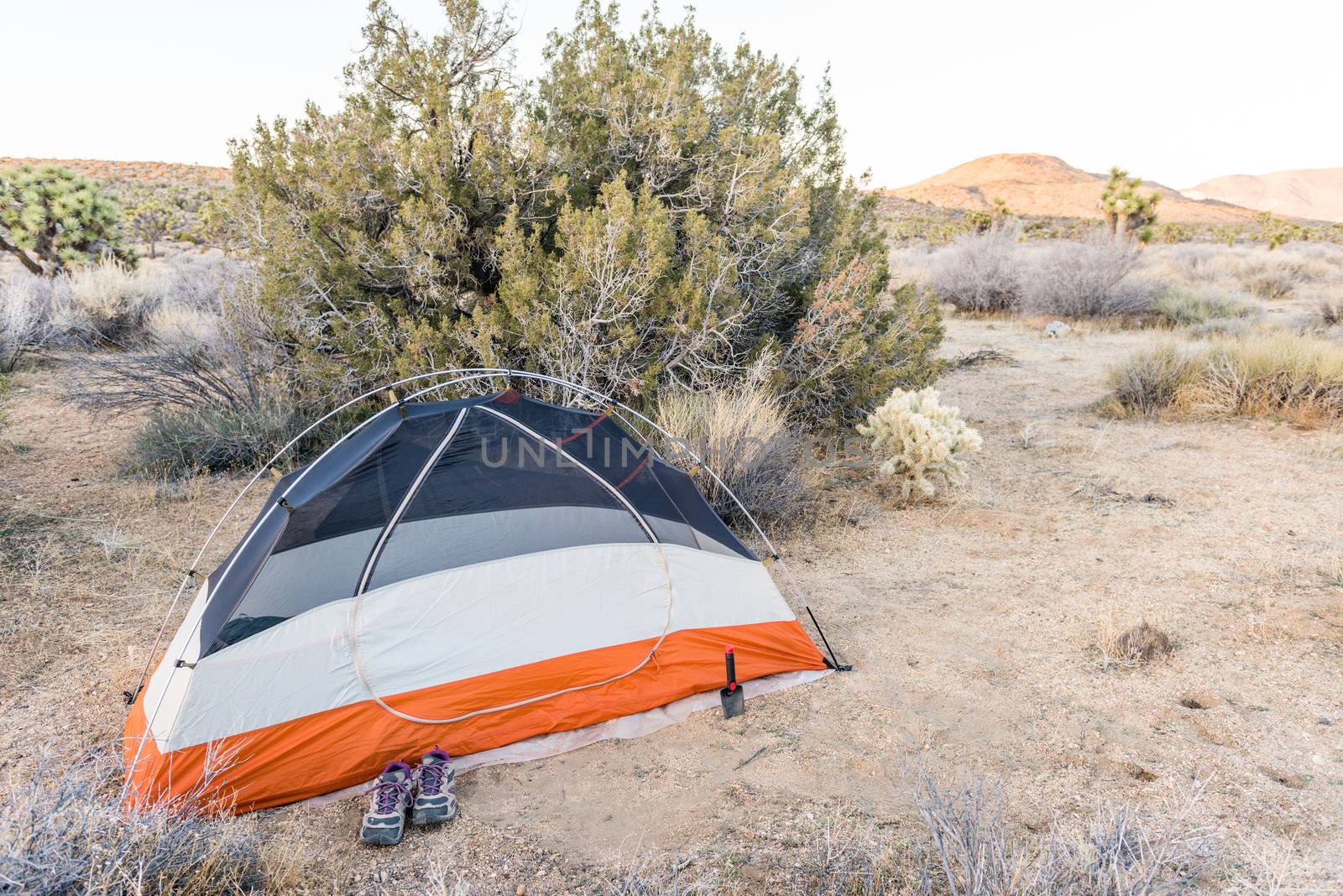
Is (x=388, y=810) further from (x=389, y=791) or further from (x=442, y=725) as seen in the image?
(x=442, y=725)

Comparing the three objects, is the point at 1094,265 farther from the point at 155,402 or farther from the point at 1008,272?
the point at 155,402

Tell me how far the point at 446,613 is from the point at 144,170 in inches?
1908

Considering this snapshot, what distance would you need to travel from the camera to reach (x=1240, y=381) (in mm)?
7617

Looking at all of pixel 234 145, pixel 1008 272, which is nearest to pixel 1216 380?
pixel 1008 272

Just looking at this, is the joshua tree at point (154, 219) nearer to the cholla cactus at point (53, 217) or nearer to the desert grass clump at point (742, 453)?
the cholla cactus at point (53, 217)

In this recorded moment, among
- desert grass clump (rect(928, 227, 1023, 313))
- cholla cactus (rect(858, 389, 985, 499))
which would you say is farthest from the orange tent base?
desert grass clump (rect(928, 227, 1023, 313))

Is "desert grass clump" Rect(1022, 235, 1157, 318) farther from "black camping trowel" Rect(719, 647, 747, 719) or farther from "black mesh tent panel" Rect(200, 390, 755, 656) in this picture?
"black camping trowel" Rect(719, 647, 747, 719)

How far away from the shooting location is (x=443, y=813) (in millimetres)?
2631

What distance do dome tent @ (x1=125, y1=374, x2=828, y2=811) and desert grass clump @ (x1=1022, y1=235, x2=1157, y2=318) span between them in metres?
12.3

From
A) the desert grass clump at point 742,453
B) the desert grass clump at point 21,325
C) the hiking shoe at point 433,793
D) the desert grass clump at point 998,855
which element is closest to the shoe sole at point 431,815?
the hiking shoe at point 433,793

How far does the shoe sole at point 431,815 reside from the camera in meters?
2.62

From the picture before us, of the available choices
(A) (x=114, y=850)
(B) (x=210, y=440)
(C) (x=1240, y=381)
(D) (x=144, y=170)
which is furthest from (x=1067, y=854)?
(D) (x=144, y=170)

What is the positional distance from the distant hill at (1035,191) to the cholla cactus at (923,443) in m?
51.9

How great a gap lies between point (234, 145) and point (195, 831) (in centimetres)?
611
